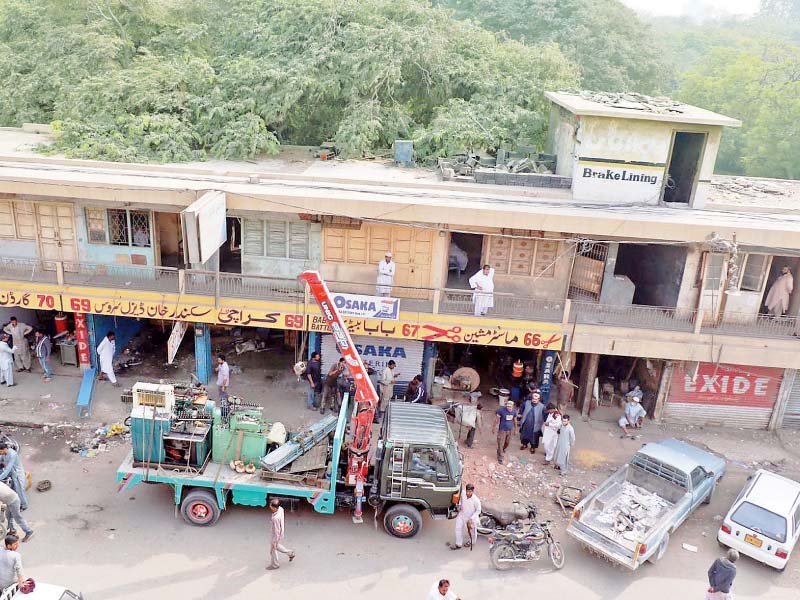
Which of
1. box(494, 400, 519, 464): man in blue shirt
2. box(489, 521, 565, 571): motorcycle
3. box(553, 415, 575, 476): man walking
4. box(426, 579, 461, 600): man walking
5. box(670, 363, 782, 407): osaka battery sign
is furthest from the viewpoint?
box(670, 363, 782, 407): osaka battery sign

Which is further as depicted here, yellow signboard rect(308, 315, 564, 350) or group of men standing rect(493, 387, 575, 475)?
yellow signboard rect(308, 315, 564, 350)

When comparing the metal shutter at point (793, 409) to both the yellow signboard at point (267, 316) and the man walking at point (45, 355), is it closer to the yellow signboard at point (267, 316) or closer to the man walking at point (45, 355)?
the yellow signboard at point (267, 316)

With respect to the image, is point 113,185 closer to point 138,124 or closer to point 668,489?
point 138,124

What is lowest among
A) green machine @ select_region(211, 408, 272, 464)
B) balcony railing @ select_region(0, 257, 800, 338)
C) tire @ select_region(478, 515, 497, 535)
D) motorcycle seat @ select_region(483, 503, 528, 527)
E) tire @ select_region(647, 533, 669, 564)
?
tire @ select_region(647, 533, 669, 564)

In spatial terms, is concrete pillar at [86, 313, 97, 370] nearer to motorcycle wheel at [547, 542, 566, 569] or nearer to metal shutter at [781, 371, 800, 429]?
motorcycle wheel at [547, 542, 566, 569]

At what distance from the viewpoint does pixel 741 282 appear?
16391mm

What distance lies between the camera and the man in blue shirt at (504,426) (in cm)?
1461

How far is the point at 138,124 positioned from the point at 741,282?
16.0 metres

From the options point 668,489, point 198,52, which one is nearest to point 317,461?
point 668,489

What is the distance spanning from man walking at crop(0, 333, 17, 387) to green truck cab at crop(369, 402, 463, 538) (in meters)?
9.98

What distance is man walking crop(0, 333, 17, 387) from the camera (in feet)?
53.6

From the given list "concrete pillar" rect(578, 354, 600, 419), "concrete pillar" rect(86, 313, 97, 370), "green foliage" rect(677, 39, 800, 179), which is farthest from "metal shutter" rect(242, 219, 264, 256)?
"green foliage" rect(677, 39, 800, 179)

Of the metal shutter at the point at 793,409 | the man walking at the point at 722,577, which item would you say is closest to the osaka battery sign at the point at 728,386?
the metal shutter at the point at 793,409

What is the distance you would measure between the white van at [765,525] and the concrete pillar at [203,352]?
11.8 metres
